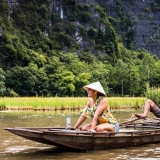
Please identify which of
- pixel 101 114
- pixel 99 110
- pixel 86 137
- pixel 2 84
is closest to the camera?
pixel 86 137

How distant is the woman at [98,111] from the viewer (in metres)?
9.38

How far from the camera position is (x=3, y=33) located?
63188 mm

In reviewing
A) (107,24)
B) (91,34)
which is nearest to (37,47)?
(91,34)

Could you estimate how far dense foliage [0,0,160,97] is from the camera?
55750 mm

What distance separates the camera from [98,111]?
9.35 meters

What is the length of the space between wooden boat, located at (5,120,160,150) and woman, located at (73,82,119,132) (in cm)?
20

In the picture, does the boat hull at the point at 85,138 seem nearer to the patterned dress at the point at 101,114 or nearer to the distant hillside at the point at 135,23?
the patterned dress at the point at 101,114

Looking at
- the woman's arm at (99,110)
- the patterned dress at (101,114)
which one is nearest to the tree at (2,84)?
the patterned dress at (101,114)

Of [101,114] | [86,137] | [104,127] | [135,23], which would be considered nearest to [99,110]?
[101,114]

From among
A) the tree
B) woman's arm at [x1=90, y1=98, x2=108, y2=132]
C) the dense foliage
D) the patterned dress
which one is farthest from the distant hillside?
woman's arm at [x1=90, y1=98, x2=108, y2=132]

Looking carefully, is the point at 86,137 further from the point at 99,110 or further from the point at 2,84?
the point at 2,84

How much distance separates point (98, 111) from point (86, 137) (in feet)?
2.04

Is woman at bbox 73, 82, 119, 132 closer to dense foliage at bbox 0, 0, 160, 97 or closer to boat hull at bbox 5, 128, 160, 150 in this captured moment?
boat hull at bbox 5, 128, 160, 150

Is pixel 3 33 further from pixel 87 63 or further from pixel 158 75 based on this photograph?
pixel 158 75
